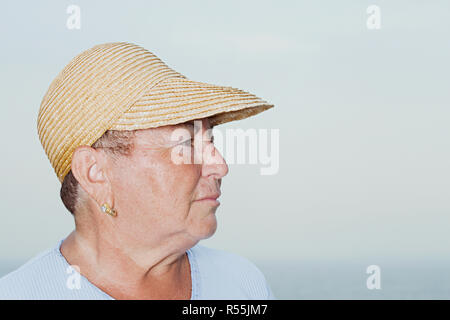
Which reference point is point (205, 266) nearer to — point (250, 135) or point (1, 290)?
point (250, 135)

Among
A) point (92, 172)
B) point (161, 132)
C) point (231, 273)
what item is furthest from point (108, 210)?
point (231, 273)

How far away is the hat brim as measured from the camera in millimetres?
1687

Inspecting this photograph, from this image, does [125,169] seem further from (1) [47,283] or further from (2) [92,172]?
(1) [47,283]

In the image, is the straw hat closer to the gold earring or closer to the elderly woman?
the elderly woman

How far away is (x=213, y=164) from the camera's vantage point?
1.77 meters

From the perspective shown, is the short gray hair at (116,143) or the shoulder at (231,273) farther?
the shoulder at (231,273)

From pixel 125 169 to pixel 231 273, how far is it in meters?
0.73

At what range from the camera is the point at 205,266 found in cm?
214

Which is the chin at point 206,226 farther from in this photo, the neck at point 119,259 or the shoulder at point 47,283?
the shoulder at point 47,283

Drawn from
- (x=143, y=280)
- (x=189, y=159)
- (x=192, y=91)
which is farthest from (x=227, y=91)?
(x=143, y=280)

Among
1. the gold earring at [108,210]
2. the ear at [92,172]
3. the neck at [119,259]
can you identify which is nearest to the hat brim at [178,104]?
the ear at [92,172]

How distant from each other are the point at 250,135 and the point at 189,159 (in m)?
0.43

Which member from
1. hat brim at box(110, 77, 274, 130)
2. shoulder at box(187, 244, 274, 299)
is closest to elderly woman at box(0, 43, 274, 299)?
hat brim at box(110, 77, 274, 130)

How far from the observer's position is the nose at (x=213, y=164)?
1.76 m
